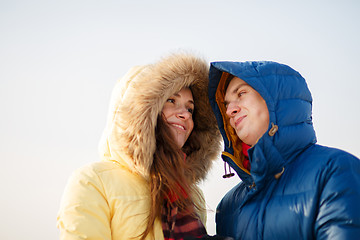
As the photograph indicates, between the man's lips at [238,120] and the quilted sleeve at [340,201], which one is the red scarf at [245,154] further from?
the quilted sleeve at [340,201]

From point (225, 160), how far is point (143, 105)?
31.1 inches

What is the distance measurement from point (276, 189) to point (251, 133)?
0.48m

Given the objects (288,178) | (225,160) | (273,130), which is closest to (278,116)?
(273,130)

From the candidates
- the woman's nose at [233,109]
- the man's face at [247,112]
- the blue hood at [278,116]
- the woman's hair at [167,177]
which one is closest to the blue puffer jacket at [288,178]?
the blue hood at [278,116]

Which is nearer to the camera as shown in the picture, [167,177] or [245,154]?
[167,177]

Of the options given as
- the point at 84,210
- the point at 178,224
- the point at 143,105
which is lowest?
the point at 178,224

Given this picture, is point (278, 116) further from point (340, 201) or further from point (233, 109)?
point (340, 201)

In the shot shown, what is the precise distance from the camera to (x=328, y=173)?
189 cm

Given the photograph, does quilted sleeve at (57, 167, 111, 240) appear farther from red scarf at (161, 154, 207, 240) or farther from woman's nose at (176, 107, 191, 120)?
woman's nose at (176, 107, 191, 120)

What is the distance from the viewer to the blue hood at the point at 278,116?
216 cm

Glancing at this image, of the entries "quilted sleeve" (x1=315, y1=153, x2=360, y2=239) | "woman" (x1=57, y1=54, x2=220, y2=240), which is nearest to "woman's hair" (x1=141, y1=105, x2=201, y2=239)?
"woman" (x1=57, y1=54, x2=220, y2=240)

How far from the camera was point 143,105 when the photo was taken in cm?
245

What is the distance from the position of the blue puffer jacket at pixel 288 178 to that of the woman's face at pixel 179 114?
39cm

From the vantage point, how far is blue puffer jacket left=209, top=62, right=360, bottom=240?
1.79 meters
